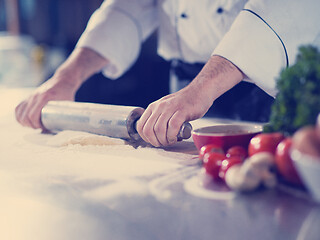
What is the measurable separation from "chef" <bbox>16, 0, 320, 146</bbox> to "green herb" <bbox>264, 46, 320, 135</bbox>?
38 centimetres

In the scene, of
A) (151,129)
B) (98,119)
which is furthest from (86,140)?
(151,129)

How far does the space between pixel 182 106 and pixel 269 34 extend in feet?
1.11

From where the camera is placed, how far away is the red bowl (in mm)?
908

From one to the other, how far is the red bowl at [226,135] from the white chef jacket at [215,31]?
0.74ft

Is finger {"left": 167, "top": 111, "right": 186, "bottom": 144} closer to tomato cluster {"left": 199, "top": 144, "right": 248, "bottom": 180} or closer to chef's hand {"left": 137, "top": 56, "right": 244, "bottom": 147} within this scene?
chef's hand {"left": 137, "top": 56, "right": 244, "bottom": 147}

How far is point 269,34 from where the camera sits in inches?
46.4

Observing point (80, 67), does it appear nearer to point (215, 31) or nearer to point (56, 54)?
point (215, 31)

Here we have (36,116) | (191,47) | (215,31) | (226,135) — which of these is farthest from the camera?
(191,47)

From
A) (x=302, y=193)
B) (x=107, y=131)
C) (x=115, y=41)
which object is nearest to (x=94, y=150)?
(x=107, y=131)

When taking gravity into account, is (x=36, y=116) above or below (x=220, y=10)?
below

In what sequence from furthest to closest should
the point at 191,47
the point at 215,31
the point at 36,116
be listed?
the point at 191,47, the point at 215,31, the point at 36,116

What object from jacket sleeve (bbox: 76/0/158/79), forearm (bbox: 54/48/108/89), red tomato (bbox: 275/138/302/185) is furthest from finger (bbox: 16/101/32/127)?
red tomato (bbox: 275/138/302/185)

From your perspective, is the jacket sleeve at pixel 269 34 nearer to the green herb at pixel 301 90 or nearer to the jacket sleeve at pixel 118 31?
the green herb at pixel 301 90

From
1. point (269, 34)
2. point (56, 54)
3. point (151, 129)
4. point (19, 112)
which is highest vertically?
point (269, 34)
